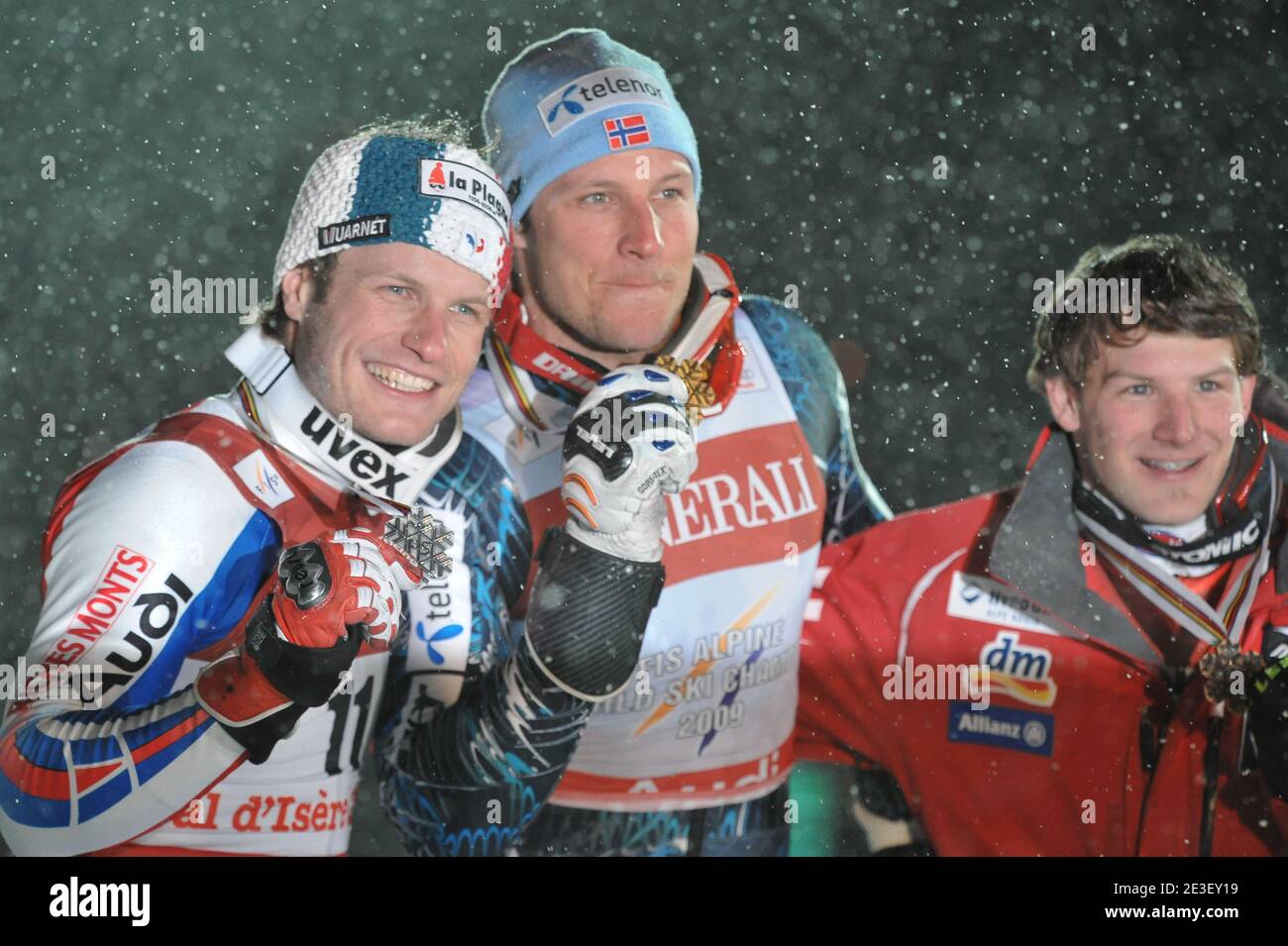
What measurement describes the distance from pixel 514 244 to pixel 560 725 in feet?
3.22

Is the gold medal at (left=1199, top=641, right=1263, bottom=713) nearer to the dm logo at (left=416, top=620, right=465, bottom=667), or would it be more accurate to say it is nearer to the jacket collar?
the dm logo at (left=416, top=620, right=465, bottom=667)

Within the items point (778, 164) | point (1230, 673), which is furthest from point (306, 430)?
point (1230, 673)

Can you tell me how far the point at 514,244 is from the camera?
282cm

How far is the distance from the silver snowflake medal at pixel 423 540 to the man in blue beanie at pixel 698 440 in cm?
10

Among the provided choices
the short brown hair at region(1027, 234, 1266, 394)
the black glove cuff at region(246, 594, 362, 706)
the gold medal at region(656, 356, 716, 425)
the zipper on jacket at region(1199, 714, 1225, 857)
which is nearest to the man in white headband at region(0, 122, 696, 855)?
the black glove cuff at region(246, 594, 362, 706)

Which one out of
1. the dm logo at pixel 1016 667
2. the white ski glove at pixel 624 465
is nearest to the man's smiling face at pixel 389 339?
the white ski glove at pixel 624 465

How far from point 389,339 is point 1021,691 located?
1557 millimetres

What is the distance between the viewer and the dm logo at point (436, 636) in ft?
8.59

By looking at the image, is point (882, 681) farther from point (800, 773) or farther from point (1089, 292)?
point (1089, 292)

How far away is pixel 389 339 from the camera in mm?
2535

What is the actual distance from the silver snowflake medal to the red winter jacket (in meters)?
0.85

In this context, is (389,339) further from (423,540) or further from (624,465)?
(624,465)

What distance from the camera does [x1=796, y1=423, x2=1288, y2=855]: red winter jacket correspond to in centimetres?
→ 293
